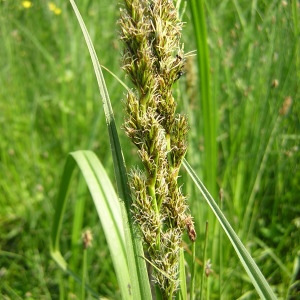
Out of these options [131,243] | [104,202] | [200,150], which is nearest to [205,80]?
[104,202]

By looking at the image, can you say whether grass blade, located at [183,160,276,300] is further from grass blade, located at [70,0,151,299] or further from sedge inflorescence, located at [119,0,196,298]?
grass blade, located at [70,0,151,299]

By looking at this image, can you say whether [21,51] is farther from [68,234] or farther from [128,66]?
[128,66]

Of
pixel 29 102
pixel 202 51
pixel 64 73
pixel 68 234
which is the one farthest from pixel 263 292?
pixel 29 102

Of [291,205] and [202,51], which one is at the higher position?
[202,51]

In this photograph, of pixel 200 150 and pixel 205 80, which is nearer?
pixel 205 80

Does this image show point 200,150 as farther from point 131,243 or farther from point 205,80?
point 131,243

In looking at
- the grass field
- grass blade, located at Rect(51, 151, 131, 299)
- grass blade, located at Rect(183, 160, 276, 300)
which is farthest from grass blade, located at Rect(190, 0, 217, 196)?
grass blade, located at Rect(183, 160, 276, 300)
